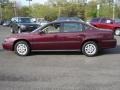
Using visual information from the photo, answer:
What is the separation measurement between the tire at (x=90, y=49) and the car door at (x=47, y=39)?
111 cm

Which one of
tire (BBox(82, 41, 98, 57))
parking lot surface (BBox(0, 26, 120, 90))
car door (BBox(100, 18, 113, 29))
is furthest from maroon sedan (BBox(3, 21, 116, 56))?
car door (BBox(100, 18, 113, 29))

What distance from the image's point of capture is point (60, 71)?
32.5 ft

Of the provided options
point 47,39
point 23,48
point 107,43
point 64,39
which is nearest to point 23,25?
point 23,48

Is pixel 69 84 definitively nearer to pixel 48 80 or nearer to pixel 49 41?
pixel 48 80

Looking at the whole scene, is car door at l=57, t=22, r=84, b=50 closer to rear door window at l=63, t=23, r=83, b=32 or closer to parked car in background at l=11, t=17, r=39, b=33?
rear door window at l=63, t=23, r=83, b=32

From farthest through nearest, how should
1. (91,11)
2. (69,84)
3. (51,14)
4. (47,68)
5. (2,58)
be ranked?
(51,14)
(91,11)
(2,58)
(47,68)
(69,84)

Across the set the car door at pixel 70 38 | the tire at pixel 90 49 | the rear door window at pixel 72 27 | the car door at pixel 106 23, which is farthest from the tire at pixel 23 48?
the car door at pixel 106 23

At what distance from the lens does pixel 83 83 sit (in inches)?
325

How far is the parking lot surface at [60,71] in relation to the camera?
805 cm

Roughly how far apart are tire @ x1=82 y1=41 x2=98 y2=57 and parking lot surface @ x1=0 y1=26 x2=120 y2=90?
25cm

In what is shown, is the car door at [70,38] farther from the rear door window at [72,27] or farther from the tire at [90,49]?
the tire at [90,49]

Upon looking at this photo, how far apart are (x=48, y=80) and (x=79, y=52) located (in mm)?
5601

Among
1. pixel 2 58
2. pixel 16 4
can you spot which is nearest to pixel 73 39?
pixel 2 58

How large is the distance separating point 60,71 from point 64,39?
134 inches
